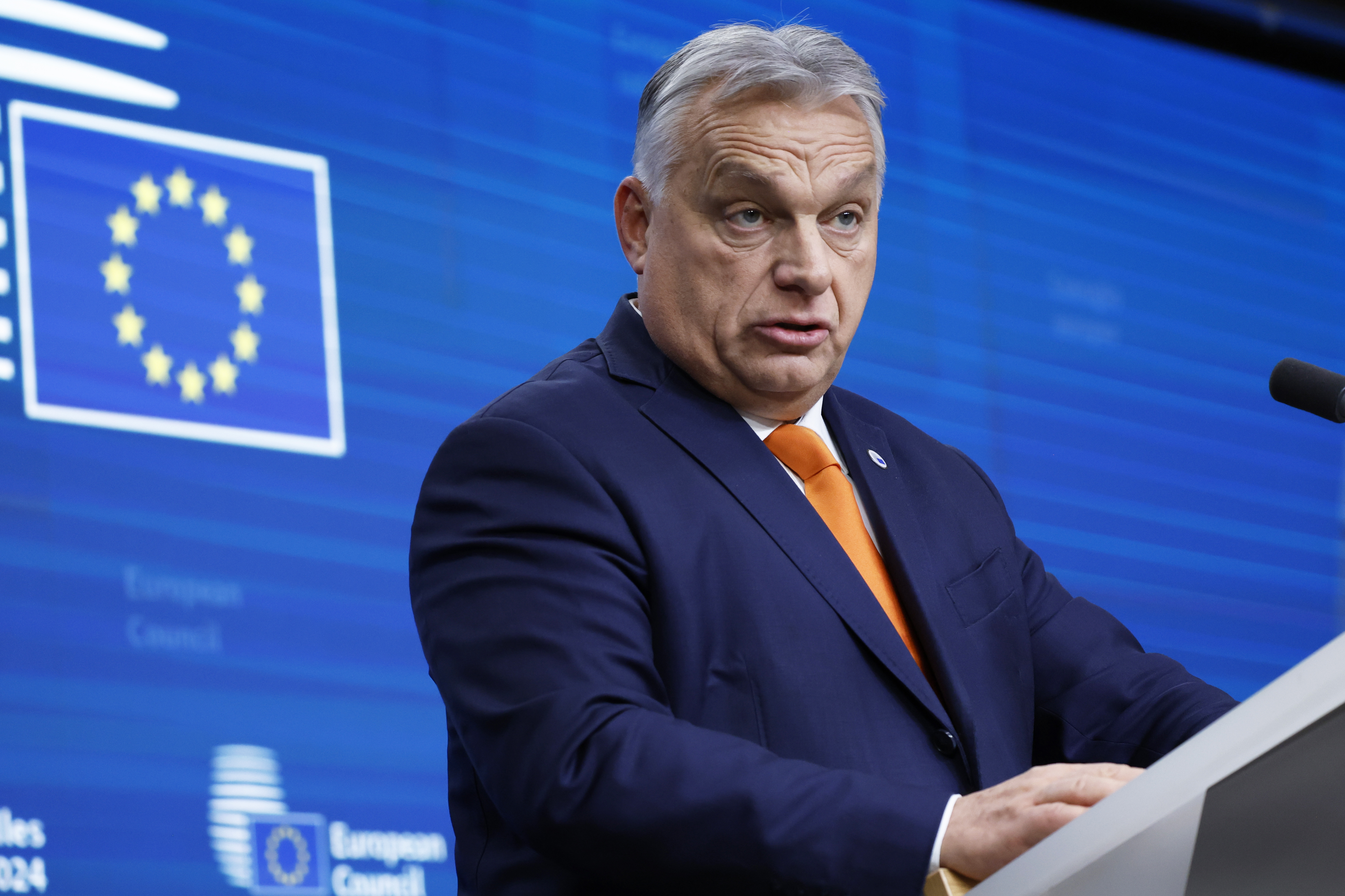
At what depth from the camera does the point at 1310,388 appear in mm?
1241

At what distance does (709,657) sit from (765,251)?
50 cm

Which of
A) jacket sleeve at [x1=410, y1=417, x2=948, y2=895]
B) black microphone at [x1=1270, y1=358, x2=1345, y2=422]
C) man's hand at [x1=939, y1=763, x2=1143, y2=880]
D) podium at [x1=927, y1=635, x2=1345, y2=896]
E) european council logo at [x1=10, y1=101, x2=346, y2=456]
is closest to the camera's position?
podium at [x1=927, y1=635, x2=1345, y2=896]

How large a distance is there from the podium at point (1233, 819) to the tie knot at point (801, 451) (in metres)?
0.74

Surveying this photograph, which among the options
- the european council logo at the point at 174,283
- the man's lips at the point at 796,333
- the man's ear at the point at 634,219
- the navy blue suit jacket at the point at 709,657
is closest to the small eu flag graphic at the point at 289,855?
the european council logo at the point at 174,283

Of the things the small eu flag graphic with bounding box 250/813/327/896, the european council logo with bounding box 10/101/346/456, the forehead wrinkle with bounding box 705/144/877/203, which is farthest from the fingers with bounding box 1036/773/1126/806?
the european council logo with bounding box 10/101/346/456

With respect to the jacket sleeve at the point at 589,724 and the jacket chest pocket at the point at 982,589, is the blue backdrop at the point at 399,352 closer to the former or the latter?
the jacket sleeve at the point at 589,724

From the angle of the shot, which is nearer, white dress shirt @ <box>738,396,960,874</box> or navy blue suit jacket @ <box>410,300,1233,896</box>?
navy blue suit jacket @ <box>410,300,1233,896</box>

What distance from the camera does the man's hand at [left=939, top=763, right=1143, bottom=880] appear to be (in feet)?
3.07

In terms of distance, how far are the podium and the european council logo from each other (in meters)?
→ 1.99

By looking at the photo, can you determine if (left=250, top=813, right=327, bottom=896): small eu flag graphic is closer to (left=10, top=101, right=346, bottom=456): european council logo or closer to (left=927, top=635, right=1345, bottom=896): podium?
(left=10, top=101, right=346, bottom=456): european council logo

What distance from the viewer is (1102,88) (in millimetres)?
4008

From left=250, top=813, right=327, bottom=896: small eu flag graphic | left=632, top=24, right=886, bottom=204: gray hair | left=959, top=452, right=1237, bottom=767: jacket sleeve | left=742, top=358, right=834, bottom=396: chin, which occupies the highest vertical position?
left=632, top=24, right=886, bottom=204: gray hair

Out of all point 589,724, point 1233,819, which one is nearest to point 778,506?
point 589,724

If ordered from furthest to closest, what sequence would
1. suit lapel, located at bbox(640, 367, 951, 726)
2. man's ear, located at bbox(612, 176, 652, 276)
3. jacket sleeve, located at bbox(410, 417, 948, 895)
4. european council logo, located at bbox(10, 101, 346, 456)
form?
european council logo, located at bbox(10, 101, 346, 456), man's ear, located at bbox(612, 176, 652, 276), suit lapel, located at bbox(640, 367, 951, 726), jacket sleeve, located at bbox(410, 417, 948, 895)
